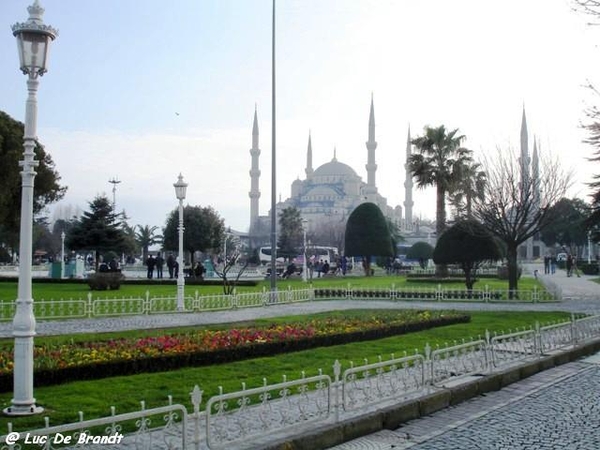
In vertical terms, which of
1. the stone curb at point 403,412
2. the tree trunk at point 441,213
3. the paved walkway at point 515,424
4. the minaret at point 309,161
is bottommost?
the paved walkway at point 515,424

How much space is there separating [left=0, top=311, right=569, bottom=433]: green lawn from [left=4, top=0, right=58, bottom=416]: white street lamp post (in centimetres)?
28

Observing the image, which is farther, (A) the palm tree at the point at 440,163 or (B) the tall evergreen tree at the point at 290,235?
(B) the tall evergreen tree at the point at 290,235

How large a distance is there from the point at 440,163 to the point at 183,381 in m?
29.6

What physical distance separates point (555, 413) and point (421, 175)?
2977 centimetres

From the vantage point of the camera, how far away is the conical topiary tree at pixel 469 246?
26438 mm

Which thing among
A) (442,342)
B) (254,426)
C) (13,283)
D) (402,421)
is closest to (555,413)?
(402,421)

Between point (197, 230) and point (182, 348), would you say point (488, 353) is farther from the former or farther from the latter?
point (197, 230)

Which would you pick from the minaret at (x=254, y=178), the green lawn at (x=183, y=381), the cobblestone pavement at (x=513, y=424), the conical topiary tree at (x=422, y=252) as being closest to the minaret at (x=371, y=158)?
the minaret at (x=254, y=178)

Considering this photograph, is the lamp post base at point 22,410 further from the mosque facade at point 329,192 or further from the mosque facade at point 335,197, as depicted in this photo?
the mosque facade at point 329,192

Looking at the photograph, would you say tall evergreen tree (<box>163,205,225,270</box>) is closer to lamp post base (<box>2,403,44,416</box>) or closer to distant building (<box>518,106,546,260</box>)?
distant building (<box>518,106,546,260</box>)

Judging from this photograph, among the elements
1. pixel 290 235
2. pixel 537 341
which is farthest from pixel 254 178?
pixel 537 341

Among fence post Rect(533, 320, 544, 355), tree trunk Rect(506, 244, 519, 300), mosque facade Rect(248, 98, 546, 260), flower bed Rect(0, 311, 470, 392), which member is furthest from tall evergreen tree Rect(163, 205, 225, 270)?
mosque facade Rect(248, 98, 546, 260)

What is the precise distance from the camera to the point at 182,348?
32.6 ft

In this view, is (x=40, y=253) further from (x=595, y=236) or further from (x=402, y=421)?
(x=402, y=421)
